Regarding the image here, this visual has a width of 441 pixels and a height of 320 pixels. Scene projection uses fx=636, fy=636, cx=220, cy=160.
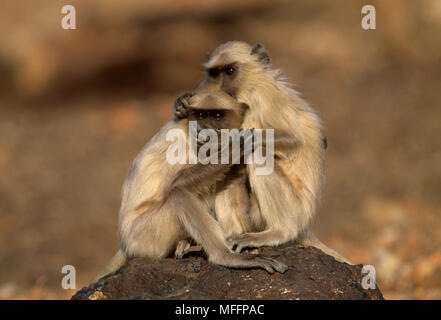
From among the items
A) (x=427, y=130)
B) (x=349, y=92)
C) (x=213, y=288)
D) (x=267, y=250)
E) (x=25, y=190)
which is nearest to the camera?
(x=213, y=288)

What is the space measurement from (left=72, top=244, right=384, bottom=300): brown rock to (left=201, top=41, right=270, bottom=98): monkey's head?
1636 mm

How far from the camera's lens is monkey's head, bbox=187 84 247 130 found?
5285 mm

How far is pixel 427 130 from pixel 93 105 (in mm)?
8830

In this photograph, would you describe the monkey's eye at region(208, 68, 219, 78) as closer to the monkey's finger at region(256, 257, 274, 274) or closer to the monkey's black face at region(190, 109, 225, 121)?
the monkey's black face at region(190, 109, 225, 121)

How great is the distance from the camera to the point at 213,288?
14.4ft

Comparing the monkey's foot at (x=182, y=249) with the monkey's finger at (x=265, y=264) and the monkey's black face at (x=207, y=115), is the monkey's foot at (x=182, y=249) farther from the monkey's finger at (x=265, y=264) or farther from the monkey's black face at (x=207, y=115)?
the monkey's black face at (x=207, y=115)

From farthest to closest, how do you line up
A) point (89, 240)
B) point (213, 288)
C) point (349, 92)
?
point (349, 92)
point (89, 240)
point (213, 288)

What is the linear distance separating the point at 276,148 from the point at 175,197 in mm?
966

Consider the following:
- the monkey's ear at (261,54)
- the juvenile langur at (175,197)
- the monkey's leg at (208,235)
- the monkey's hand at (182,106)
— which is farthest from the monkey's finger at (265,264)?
the monkey's ear at (261,54)

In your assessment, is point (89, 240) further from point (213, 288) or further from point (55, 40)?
point (213, 288)

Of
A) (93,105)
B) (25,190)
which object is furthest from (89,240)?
(93,105)

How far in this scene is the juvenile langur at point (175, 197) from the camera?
16.2 ft

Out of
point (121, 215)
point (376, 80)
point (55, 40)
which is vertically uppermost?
point (55, 40)

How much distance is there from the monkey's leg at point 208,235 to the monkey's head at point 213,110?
0.66m
